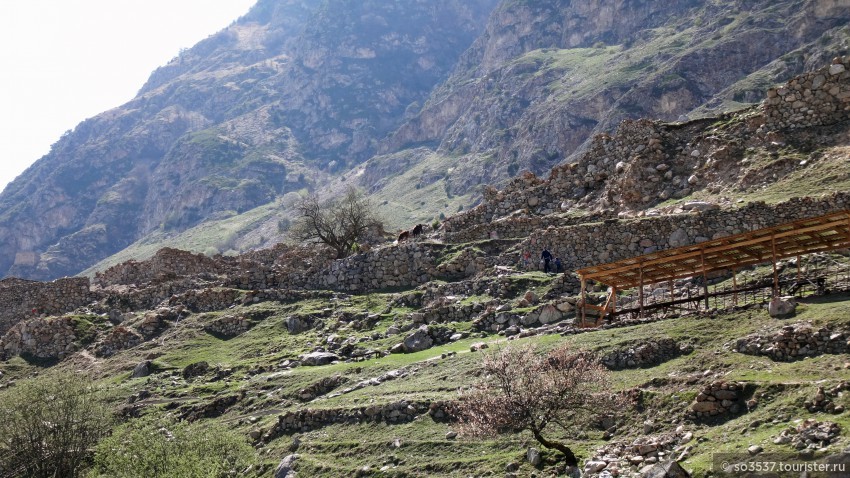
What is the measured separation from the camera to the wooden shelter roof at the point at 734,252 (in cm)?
2327

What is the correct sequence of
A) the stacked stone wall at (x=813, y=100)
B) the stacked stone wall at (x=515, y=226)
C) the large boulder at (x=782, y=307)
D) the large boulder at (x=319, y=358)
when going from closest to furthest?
the large boulder at (x=782, y=307)
the large boulder at (x=319, y=358)
the stacked stone wall at (x=813, y=100)
the stacked stone wall at (x=515, y=226)

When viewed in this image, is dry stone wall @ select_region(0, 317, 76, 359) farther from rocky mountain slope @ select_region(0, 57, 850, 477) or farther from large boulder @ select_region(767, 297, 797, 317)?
large boulder @ select_region(767, 297, 797, 317)

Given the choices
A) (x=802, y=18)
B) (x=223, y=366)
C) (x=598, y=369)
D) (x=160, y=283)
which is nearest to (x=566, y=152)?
(x=802, y=18)

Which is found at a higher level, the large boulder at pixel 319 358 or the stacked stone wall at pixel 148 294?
the stacked stone wall at pixel 148 294

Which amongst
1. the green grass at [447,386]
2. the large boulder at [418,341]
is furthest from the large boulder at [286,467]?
the large boulder at [418,341]

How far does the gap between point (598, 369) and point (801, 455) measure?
583 cm

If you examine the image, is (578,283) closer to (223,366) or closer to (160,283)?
(223,366)

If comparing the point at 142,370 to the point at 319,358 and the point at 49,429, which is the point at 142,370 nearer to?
the point at 49,429

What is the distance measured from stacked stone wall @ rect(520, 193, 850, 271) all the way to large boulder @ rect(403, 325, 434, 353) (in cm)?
980

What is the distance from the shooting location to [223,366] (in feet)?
114

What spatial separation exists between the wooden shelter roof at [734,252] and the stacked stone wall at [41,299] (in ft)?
120

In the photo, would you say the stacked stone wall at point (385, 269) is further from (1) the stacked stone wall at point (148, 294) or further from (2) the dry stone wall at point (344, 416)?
(2) the dry stone wall at point (344, 416)

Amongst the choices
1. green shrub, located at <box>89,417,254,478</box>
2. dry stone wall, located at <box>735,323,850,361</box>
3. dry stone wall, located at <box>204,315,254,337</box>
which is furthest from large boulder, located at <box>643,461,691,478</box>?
dry stone wall, located at <box>204,315,254,337</box>

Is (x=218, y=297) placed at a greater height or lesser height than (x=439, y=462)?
greater
